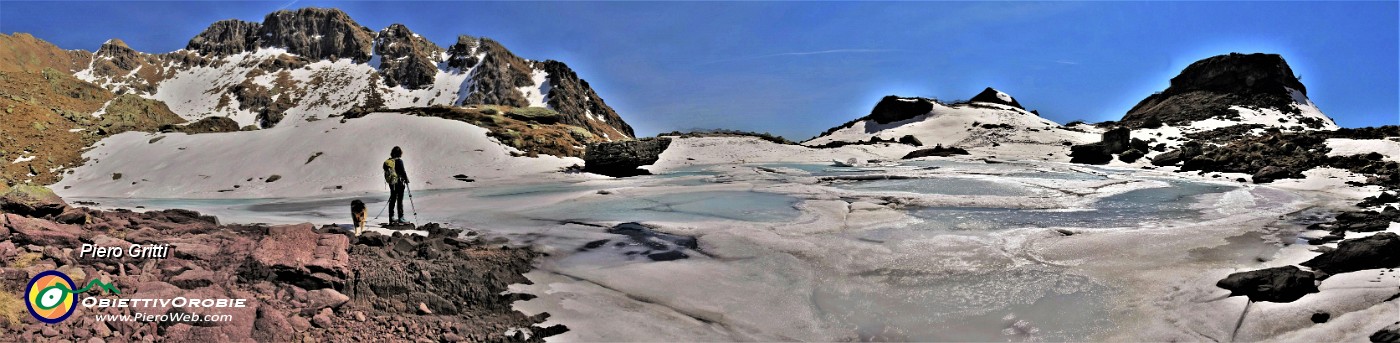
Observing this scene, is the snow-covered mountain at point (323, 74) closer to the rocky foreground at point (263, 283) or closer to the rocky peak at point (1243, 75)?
the rocky peak at point (1243, 75)

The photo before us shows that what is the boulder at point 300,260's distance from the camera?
509cm

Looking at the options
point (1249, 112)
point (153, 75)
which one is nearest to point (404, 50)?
point (153, 75)

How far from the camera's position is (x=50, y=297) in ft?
14.0

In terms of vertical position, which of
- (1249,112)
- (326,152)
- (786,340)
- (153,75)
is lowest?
(786,340)

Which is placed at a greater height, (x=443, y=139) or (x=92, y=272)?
(x=443, y=139)

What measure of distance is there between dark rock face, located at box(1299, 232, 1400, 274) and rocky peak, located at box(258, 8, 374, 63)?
153 meters

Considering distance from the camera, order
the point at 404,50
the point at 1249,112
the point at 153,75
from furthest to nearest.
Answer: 1. the point at 404,50
2. the point at 153,75
3. the point at 1249,112

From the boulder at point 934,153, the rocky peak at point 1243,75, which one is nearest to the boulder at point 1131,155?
the boulder at point 934,153

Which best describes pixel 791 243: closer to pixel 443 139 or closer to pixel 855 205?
pixel 855 205

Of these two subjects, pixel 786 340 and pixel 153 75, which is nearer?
pixel 786 340

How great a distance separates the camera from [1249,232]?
8570 mm

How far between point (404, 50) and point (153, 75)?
5019cm

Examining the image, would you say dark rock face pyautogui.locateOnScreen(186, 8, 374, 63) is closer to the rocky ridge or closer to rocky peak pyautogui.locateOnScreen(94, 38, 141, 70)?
the rocky ridge

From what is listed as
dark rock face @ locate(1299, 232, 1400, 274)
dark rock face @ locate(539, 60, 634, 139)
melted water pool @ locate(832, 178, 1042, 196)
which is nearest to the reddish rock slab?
dark rock face @ locate(1299, 232, 1400, 274)
